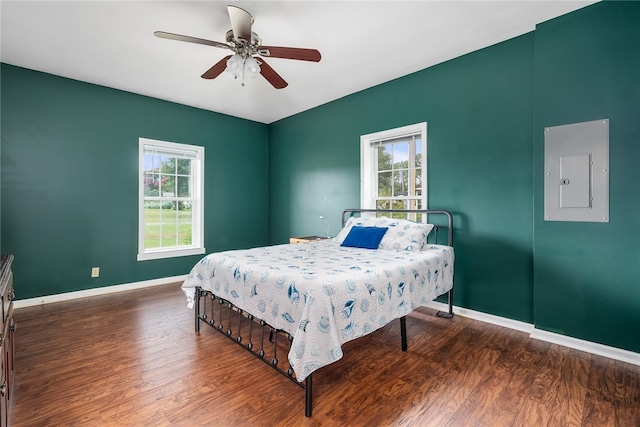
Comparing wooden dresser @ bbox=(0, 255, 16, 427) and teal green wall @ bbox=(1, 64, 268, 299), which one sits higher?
teal green wall @ bbox=(1, 64, 268, 299)

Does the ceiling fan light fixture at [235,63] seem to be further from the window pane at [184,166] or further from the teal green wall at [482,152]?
the window pane at [184,166]

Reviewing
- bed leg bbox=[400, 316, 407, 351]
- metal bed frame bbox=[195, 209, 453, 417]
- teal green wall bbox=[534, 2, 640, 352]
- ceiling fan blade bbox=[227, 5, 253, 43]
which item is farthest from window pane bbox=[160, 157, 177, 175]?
teal green wall bbox=[534, 2, 640, 352]

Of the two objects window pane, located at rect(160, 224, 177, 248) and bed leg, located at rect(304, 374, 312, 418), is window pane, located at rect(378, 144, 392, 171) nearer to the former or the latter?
bed leg, located at rect(304, 374, 312, 418)

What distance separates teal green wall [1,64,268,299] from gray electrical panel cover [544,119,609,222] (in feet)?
15.2

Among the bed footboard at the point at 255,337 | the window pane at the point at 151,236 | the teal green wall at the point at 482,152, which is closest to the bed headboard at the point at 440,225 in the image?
the teal green wall at the point at 482,152

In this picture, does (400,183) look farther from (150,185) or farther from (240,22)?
(150,185)

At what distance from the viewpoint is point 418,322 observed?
3057 mm

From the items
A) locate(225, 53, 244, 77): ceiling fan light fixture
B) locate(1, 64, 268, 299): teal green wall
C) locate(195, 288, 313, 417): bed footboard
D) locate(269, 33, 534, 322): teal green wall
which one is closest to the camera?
locate(195, 288, 313, 417): bed footboard

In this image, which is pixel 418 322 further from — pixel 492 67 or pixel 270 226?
pixel 270 226

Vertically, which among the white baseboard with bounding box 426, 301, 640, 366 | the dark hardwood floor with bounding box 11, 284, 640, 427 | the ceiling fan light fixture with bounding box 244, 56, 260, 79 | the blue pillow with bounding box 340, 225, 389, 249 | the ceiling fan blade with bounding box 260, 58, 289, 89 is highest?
the ceiling fan blade with bounding box 260, 58, 289, 89

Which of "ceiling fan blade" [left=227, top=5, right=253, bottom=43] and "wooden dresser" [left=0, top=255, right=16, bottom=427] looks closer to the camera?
"wooden dresser" [left=0, top=255, right=16, bottom=427]

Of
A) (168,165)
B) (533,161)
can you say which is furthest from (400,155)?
(168,165)

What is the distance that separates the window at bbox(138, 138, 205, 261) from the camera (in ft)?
14.4

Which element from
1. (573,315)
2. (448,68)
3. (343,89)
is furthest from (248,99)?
(573,315)
